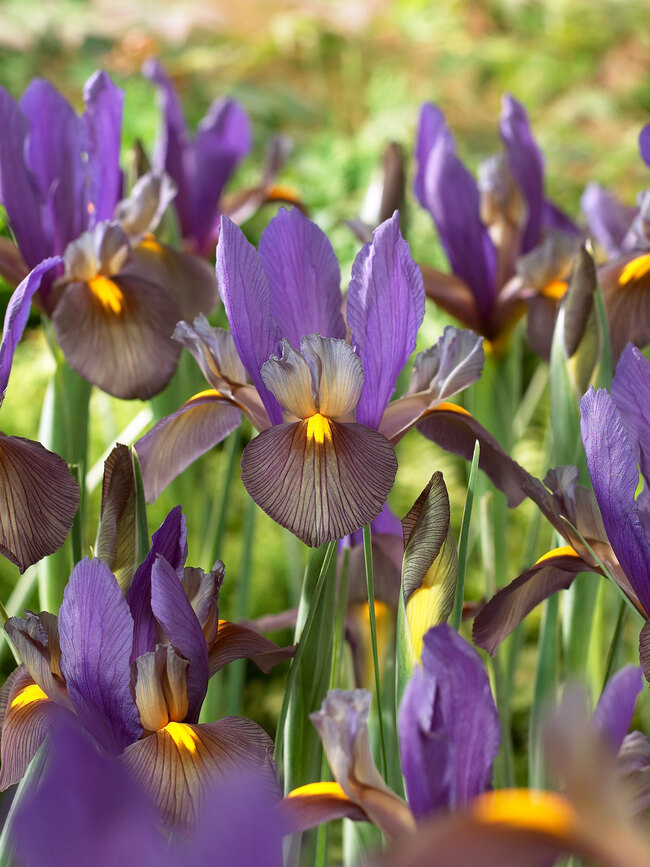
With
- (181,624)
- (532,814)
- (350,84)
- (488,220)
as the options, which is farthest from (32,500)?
(350,84)

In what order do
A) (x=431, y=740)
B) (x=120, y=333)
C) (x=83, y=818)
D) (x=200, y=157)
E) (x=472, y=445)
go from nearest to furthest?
(x=83, y=818) → (x=431, y=740) → (x=472, y=445) → (x=120, y=333) → (x=200, y=157)

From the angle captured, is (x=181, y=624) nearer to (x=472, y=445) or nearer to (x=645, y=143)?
(x=472, y=445)

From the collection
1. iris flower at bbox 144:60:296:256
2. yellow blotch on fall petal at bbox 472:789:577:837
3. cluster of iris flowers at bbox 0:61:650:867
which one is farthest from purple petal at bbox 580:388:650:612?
iris flower at bbox 144:60:296:256

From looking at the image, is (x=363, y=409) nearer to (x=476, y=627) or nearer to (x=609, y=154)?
(x=476, y=627)

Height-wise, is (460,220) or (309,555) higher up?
(460,220)

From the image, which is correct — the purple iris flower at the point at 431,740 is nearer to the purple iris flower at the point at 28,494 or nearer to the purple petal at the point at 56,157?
the purple iris flower at the point at 28,494

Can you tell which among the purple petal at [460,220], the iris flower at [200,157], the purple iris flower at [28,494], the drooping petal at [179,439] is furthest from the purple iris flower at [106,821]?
the iris flower at [200,157]
